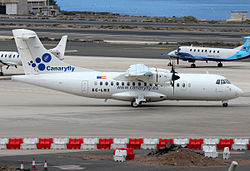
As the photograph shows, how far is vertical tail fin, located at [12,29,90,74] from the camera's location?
41.4 meters

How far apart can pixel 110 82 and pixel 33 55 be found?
682 cm

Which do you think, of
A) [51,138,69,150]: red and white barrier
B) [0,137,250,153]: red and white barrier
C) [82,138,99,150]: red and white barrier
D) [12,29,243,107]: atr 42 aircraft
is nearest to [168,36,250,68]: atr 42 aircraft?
[12,29,243,107]: atr 42 aircraft

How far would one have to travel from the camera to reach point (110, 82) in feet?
137

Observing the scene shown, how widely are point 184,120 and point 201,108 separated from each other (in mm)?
6891

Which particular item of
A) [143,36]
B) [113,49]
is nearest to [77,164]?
[113,49]

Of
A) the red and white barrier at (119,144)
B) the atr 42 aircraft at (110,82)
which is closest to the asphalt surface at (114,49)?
the atr 42 aircraft at (110,82)

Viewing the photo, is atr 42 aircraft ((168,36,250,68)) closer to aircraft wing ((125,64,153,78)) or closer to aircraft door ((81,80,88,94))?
aircraft wing ((125,64,153,78))

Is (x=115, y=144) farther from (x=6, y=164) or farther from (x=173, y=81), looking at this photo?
(x=173, y=81)

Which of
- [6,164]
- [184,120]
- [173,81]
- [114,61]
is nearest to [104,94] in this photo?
[173,81]

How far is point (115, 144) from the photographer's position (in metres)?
25.4

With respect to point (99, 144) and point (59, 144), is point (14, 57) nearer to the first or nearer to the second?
point (59, 144)

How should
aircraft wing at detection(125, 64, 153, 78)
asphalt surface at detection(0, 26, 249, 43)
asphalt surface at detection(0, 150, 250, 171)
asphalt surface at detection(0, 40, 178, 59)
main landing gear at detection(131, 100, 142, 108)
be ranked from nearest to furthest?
asphalt surface at detection(0, 150, 250, 171) < aircraft wing at detection(125, 64, 153, 78) < main landing gear at detection(131, 100, 142, 108) < asphalt surface at detection(0, 40, 178, 59) < asphalt surface at detection(0, 26, 249, 43)

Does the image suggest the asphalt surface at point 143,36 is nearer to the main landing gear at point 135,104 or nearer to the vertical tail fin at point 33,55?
the main landing gear at point 135,104

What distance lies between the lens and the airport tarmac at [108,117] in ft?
102
